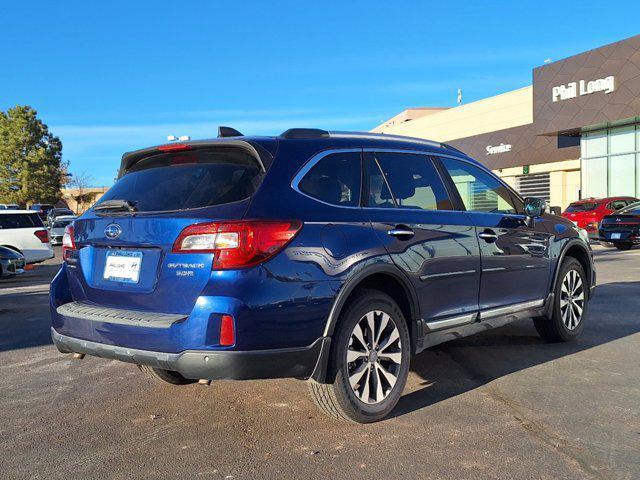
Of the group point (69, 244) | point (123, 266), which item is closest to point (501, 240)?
point (123, 266)

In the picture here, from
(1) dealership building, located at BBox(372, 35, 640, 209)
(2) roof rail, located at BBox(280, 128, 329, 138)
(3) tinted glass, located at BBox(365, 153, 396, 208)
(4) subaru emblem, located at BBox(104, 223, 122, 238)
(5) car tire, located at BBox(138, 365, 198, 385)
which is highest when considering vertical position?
(1) dealership building, located at BBox(372, 35, 640, 209)

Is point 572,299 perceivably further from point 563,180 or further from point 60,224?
point 563,180

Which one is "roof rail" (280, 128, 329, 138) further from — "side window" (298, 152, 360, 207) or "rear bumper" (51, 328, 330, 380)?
"rear bumper" (51, 328, 330, 380)

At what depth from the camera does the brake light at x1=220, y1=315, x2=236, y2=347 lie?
3359mm

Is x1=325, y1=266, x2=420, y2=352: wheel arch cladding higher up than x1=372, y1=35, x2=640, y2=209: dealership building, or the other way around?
x1=372, y1=35, x2=640, y2=209: dealership building

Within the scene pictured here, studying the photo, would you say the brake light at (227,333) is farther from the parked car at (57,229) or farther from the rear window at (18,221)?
the parked car at (57,229)

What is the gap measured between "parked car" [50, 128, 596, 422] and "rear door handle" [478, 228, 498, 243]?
0.7 inches

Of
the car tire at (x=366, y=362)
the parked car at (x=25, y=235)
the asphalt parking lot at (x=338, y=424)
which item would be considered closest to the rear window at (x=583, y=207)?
the asphalt parking lot at (x=338, y=424)

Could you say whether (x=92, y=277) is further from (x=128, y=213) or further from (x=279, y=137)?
(x=279, y=137)

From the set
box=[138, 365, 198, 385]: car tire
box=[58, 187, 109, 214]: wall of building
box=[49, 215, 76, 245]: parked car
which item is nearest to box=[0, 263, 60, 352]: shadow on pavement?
box=[138, 365, 198, 385]: car tire

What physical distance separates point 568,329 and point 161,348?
14.0 feet

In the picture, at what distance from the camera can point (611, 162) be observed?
2961 centimetres

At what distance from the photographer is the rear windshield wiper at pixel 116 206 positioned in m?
3.95

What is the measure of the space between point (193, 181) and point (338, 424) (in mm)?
1796
